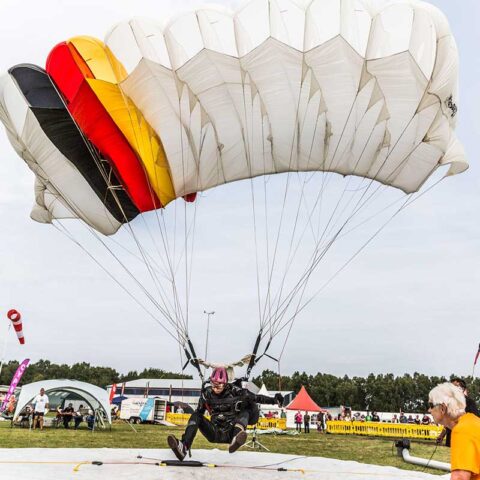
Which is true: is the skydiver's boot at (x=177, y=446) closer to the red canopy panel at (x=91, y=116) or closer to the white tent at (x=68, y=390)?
the red canopy panel at (x=91, y=116)

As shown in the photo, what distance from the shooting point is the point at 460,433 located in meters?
2.45

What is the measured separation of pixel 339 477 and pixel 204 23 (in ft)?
21.4

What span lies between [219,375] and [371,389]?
7503 centimetres

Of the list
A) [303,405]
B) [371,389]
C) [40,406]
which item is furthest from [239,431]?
[371,389]

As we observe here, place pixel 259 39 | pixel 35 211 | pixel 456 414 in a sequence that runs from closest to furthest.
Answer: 1. pixel 456 414
2. pixel 259 39
3. pixel 35 211

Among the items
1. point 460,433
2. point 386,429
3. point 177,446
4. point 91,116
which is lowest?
point 386,429

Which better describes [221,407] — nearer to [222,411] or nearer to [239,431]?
[222,411]

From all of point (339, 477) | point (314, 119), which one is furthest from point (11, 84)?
point (339, 477)

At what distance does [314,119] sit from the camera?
8289mm

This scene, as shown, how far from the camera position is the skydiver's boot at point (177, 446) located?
6.28 m

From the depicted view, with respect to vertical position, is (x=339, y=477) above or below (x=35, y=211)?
below

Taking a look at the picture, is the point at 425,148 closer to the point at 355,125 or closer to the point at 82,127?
the point at 355,125

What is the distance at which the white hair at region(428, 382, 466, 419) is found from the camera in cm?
257

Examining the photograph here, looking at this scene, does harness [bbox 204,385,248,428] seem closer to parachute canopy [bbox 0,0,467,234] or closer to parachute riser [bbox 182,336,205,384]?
parachute riser [bbox 182,336,205,384]
